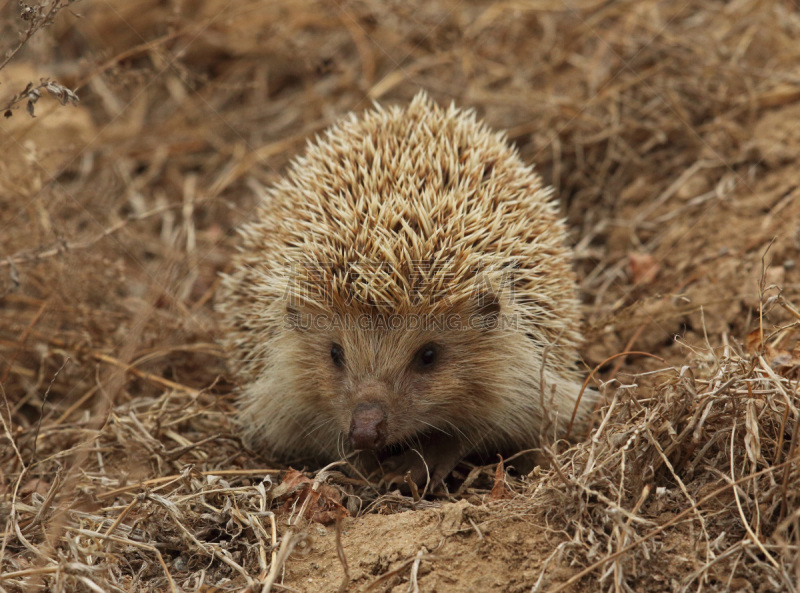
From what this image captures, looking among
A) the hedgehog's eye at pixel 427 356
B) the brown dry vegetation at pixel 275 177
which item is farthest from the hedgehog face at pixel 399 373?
the brown dry vegetation at pixel 275 177

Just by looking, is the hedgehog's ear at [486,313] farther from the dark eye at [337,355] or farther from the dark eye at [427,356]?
the dark eye at [337,355]

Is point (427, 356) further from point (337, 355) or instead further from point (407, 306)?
point (337, 355)

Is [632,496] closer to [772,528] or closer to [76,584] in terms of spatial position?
[772,528]

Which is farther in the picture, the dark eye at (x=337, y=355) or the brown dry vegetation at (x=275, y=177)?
the dark eye at (x=337, y=355)

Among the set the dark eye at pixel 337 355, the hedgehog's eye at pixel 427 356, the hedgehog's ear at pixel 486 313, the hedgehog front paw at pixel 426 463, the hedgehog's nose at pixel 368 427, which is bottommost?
the hedgehog front paw at pixel 426 463

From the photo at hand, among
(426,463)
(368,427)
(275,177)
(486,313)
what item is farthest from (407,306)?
(275,177)

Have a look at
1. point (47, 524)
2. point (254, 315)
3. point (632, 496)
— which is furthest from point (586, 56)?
point (47, 524)

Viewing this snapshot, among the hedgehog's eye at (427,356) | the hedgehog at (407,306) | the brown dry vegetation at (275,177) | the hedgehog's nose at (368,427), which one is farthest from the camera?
the hedgehog's eye at (427,356)

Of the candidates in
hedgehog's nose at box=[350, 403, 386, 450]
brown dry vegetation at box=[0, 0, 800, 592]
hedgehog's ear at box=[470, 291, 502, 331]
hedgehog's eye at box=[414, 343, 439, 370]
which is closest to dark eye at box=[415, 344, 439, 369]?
hedgehog's eye at box=[414, 343, 439, 370]
